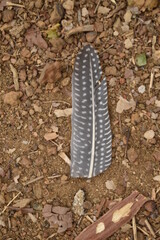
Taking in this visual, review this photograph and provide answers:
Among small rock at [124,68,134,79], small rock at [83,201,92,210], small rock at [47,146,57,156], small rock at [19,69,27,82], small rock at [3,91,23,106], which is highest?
small rock at [19,69,27,82]

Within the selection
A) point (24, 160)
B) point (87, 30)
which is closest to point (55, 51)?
point (87, 30)

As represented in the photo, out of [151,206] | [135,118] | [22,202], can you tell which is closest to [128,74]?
[135,118]

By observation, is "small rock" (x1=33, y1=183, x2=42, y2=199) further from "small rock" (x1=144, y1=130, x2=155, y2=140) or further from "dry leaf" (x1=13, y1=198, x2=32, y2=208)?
"small rock" (x1=144, y1=130, x2=155, y2=140)

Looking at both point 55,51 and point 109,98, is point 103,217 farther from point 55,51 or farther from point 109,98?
point 55,51

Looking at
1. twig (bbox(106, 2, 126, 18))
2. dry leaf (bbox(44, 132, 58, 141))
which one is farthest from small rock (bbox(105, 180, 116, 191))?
twig (bbox(106, 2, 126, 18))

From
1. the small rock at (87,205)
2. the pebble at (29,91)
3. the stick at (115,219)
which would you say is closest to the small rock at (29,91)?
the pebble at (29,91)

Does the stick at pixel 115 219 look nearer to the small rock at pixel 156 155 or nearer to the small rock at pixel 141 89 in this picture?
the small rock at pixel 156 155
